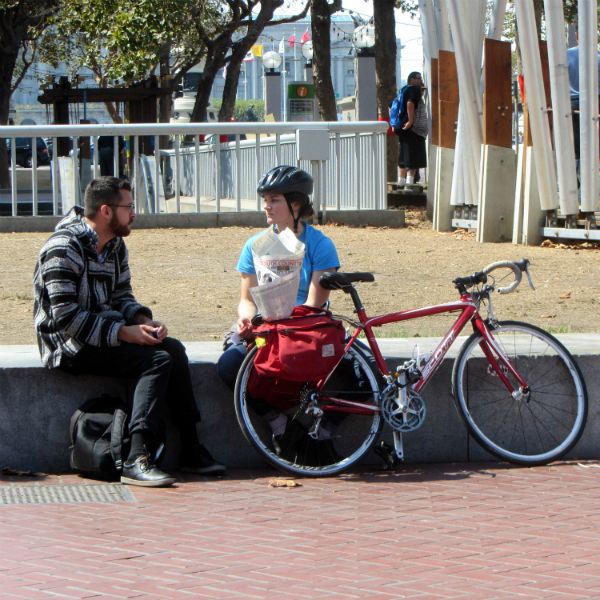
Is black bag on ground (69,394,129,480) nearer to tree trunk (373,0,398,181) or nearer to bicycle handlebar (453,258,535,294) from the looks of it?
bicycle handlebar (453,258,535,294)

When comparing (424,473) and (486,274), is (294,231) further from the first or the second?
(424,473)

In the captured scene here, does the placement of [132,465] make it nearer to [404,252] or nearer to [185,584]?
[185,584]

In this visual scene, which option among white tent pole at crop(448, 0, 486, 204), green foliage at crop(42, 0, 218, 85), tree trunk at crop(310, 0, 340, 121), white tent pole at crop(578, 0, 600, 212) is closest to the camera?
white tent pole at crop(578, 0, 600, 212)

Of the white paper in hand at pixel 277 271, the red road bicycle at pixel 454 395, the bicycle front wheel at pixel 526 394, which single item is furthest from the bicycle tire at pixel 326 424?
the bicycle front wheel at pixel 526 394

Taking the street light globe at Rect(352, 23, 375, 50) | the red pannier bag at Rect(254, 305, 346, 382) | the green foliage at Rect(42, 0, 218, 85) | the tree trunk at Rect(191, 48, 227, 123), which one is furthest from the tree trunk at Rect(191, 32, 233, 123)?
the red pannier bag at Rect(254, 305, 346, 382)

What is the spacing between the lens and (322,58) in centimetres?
2712

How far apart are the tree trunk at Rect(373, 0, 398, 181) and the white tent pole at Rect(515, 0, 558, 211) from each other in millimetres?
11584

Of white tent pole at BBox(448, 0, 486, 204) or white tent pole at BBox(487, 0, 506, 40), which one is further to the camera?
white tent pole at BBox(487, 0, 506, 40)

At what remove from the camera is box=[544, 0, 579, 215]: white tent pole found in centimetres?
1324

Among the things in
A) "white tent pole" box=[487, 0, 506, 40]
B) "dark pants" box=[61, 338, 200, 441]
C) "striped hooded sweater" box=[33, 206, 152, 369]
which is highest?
"white tent pole" box=[487, 0, 506, 40]

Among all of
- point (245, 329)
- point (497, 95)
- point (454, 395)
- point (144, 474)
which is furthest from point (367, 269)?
point (144, 474)

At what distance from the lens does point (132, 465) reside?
615cm

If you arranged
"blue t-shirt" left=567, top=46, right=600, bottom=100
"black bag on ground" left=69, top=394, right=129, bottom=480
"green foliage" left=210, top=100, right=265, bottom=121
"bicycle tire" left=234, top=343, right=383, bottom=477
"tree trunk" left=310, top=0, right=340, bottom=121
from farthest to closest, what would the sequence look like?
"green foliage" left=210, top=100, right=265, bottom=121
"tree trunk" left=310, top=0, right=340, bottom=121
"blue t-shirt" left=567, top=46, right=600, bottom=100
"bicycle tire" left=234, top=343, right=383, bottom=477
"black bag on ground" left=69, top=394, right=129, bottom=480

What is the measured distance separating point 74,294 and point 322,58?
21286 mm
